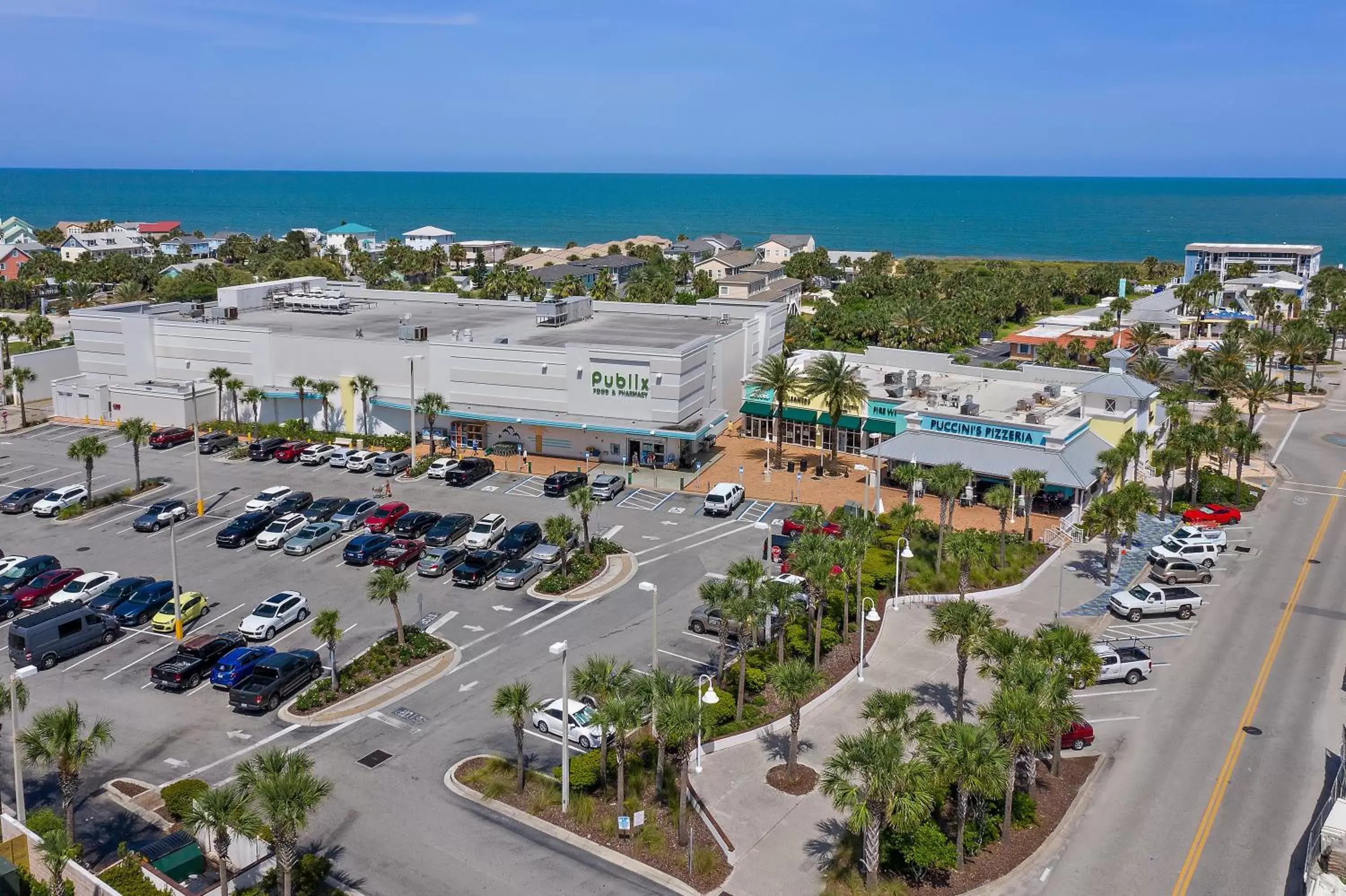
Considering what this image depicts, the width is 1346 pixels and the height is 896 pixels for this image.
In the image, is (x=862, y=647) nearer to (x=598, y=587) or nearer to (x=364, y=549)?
(x=598, y=587)

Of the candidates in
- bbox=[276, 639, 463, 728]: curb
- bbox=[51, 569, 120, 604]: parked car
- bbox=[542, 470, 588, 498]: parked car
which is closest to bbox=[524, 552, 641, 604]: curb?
bbox=[276, 639, 463, 728]: curb

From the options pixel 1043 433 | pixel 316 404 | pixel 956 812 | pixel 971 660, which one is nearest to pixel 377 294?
pixel 316 404

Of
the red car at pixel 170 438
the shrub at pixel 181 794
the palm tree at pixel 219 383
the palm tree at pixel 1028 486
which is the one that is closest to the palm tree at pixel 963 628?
the palm tree at pixel 1028 486

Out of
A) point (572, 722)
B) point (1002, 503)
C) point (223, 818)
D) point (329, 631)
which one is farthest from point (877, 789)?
point (1002, 503)

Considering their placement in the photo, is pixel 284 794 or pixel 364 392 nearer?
pixel 284 794

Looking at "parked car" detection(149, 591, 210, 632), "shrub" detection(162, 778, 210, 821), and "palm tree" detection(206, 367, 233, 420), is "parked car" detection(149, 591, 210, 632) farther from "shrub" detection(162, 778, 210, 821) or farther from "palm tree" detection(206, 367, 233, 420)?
"palm tree" detection(206, 367, 233, 420)

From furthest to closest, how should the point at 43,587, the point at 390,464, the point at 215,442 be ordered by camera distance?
the point at 215,442 → the point at 390,464 → the point at 43,587

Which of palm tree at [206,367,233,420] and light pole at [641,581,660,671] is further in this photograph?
palm tree at [206,367,233,420]

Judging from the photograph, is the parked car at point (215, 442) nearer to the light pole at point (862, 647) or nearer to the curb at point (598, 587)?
the curb at point (598, 587)
